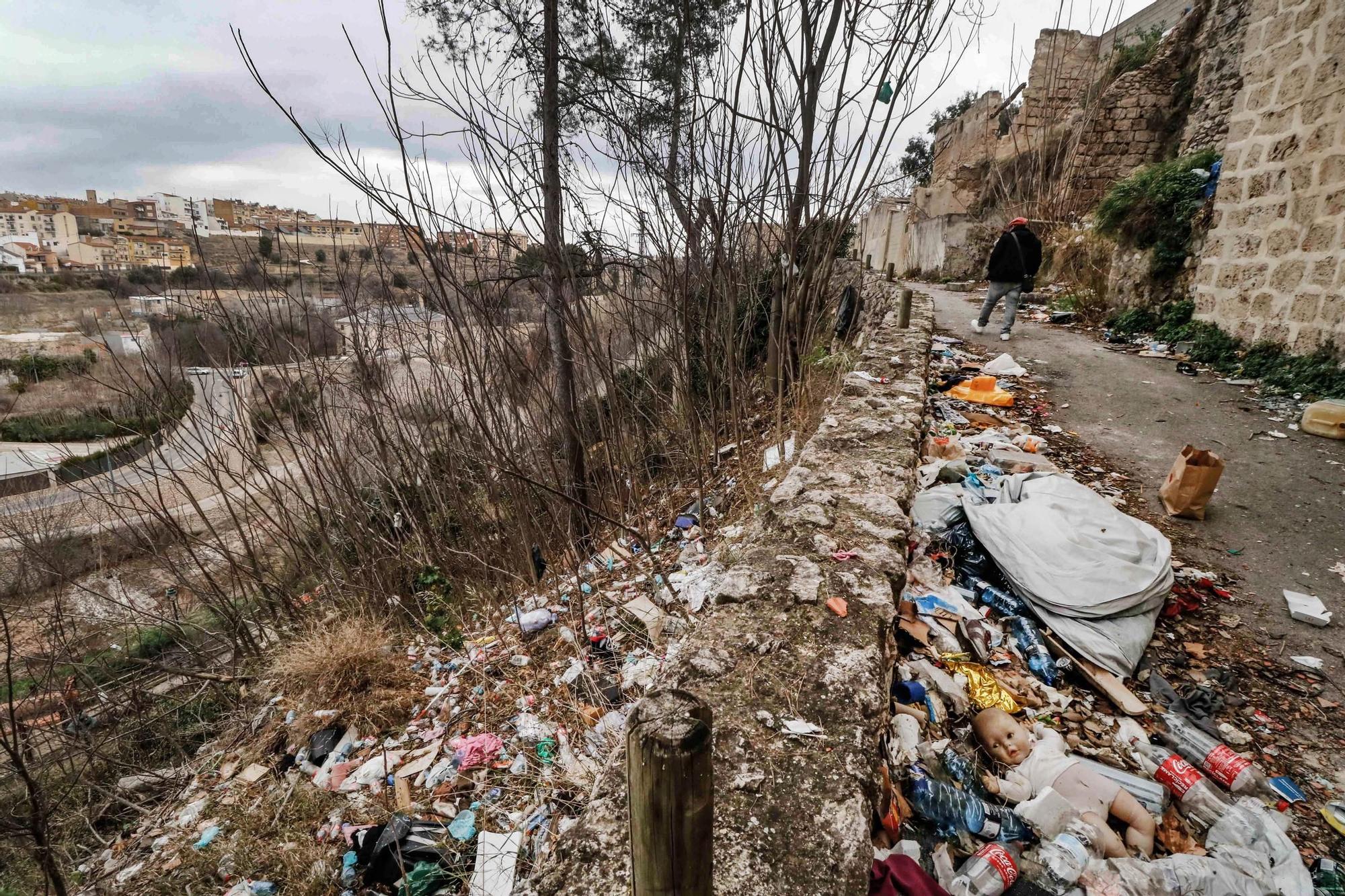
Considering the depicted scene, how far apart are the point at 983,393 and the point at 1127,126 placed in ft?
31.0

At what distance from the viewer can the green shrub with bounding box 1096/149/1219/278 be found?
5676 millimetres

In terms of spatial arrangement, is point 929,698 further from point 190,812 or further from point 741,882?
point 190,812

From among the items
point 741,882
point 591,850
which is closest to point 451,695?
point 591,850

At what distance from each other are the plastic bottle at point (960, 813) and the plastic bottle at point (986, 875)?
0.10 meters

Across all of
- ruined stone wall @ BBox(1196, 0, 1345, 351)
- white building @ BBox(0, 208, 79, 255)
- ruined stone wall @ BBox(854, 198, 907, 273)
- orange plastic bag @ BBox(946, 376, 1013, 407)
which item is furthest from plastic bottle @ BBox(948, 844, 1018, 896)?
white building @ BBox(0, 208, 79, 255)

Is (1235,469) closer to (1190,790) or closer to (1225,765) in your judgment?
(1225,765)

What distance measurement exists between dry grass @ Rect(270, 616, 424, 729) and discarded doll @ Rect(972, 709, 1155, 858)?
2643 mm

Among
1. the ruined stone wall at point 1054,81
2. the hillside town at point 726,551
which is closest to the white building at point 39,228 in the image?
the hillside town at point 726,551

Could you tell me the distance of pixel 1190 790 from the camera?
1500mm

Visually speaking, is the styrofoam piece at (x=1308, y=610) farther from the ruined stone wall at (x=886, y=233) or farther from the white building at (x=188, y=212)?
the ruined stone wall at (x=886, y=233)

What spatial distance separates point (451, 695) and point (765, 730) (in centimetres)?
218

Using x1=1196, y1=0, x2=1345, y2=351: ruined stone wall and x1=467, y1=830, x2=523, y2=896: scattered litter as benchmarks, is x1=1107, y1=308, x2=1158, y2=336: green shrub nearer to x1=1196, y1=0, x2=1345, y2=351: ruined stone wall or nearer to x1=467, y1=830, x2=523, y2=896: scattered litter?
x1=1196, y1=0, x2=1345, y2=351: ruined stone wall

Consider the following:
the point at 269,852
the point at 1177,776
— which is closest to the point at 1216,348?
the point at 1177,776

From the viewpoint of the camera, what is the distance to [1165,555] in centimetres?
214
